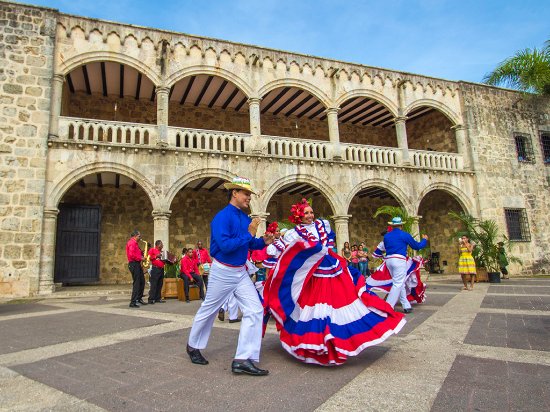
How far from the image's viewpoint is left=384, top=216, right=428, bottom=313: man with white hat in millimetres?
6363

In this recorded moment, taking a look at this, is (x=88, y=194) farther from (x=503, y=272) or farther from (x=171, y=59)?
(x=503, y=272)

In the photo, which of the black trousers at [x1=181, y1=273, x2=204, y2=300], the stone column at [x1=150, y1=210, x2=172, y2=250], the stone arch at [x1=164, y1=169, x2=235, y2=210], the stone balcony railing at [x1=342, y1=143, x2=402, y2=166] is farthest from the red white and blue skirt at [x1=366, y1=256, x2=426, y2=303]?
the stone balcony railing at [x1=342, y1=143, x2=402, y2=166]

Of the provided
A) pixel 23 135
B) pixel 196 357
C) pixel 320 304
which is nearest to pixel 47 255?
pixel 23 135

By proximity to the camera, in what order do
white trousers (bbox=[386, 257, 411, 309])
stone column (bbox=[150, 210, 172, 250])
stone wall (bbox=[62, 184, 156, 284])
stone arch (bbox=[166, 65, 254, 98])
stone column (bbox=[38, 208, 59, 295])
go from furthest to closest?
stone wall (bbox=[62, 184, 156, 284])
stone arch (bbox=[166, 65, 254, 98])
stone column (bbox=[150, 210, 172, 250])
stone column (bbox=[38, 208, 59, 295])
white trousers (bbox=[386, 257, 411, 309])

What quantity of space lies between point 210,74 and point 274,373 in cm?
1204

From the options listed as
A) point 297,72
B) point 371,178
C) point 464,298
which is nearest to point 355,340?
point 464,298

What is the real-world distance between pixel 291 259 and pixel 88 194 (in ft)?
42.6

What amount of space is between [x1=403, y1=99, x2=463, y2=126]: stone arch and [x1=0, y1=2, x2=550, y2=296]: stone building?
0.05 m

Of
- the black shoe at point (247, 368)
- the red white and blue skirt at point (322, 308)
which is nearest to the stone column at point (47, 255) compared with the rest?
the red white and blue skirt at point (322, 308)

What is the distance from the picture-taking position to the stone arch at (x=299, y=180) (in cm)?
1282

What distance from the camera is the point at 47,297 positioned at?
33.2ft

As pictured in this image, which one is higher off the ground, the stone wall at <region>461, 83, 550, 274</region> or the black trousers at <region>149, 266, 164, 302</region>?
the stone wall at <region>461, 83, 550, 274</region>

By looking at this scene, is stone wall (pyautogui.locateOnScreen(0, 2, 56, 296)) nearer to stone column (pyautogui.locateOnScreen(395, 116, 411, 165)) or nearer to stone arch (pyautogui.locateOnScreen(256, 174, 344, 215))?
stone arch (pyautogui.locateOnScreen(256, 174, 344, 215))

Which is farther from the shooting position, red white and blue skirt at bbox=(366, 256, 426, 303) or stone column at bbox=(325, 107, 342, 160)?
stone column at bbox=(325, 107, 342, 160)
